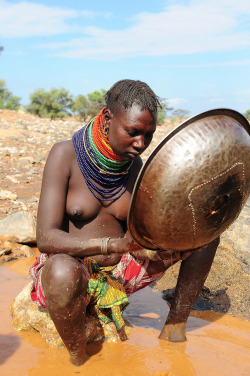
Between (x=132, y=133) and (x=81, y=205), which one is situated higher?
(x=132, y=133)

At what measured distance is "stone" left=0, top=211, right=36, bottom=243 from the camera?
4.11m

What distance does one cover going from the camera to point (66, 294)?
206 centimetres

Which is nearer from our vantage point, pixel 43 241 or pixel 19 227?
pixel 43 241

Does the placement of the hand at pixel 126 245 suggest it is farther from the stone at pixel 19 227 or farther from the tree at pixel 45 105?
the tree at pixel 45 105

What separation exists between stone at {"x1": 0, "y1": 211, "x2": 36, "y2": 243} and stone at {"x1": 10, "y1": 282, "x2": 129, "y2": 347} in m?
1.42

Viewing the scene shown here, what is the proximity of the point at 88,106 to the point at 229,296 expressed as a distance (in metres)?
21.6

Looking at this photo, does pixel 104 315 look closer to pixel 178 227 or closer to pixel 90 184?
pixel 90 184

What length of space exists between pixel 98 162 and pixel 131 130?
323mm

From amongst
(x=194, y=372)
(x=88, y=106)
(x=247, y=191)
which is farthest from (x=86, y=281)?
(x=88, y=106)

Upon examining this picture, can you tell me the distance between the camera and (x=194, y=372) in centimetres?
228

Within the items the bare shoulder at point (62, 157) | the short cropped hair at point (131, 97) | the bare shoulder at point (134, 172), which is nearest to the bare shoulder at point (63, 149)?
the bare shoulder at point (62, 157)

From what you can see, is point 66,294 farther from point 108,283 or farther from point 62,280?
point 108,283

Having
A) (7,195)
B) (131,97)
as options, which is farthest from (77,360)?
(7,195)

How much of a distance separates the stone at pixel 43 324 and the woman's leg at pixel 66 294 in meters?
0.31
